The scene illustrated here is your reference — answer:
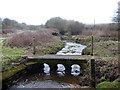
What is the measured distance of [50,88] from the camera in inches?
352

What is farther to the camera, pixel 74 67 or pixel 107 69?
pixel 74 67

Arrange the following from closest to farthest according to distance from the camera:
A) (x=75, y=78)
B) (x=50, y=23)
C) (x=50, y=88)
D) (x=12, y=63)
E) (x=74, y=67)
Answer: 1. (x=50, y=88)
2. (x=75, y=78)
3. (x=12, y=63)
4. (x=74, y=67)
5. (x=50, y=23)

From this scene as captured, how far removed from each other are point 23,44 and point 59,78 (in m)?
12.5

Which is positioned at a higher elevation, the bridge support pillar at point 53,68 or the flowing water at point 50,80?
the bridge support pillar at point 53,68

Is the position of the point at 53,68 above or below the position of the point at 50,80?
above

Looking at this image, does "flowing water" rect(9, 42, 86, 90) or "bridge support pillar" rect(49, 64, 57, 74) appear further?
"bridge support pillar" rect(49, 64, 57, 74)

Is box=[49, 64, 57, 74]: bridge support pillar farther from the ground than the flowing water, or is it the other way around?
box=[49, 64, 57, 74]: bridge support pillar

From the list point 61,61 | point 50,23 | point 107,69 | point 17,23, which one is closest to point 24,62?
point 61,61

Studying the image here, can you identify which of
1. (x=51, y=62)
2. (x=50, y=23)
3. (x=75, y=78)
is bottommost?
(x=75, y=78)

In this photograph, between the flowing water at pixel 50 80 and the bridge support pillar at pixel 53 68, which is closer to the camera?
the flowing water at pixel 50 80

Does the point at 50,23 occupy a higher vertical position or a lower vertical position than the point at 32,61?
higher

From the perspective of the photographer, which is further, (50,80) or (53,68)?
(53,68)

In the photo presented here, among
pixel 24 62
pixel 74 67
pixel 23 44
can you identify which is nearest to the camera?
pixel 24 62

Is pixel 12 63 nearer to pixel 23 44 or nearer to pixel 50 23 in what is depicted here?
pixel 23 44
